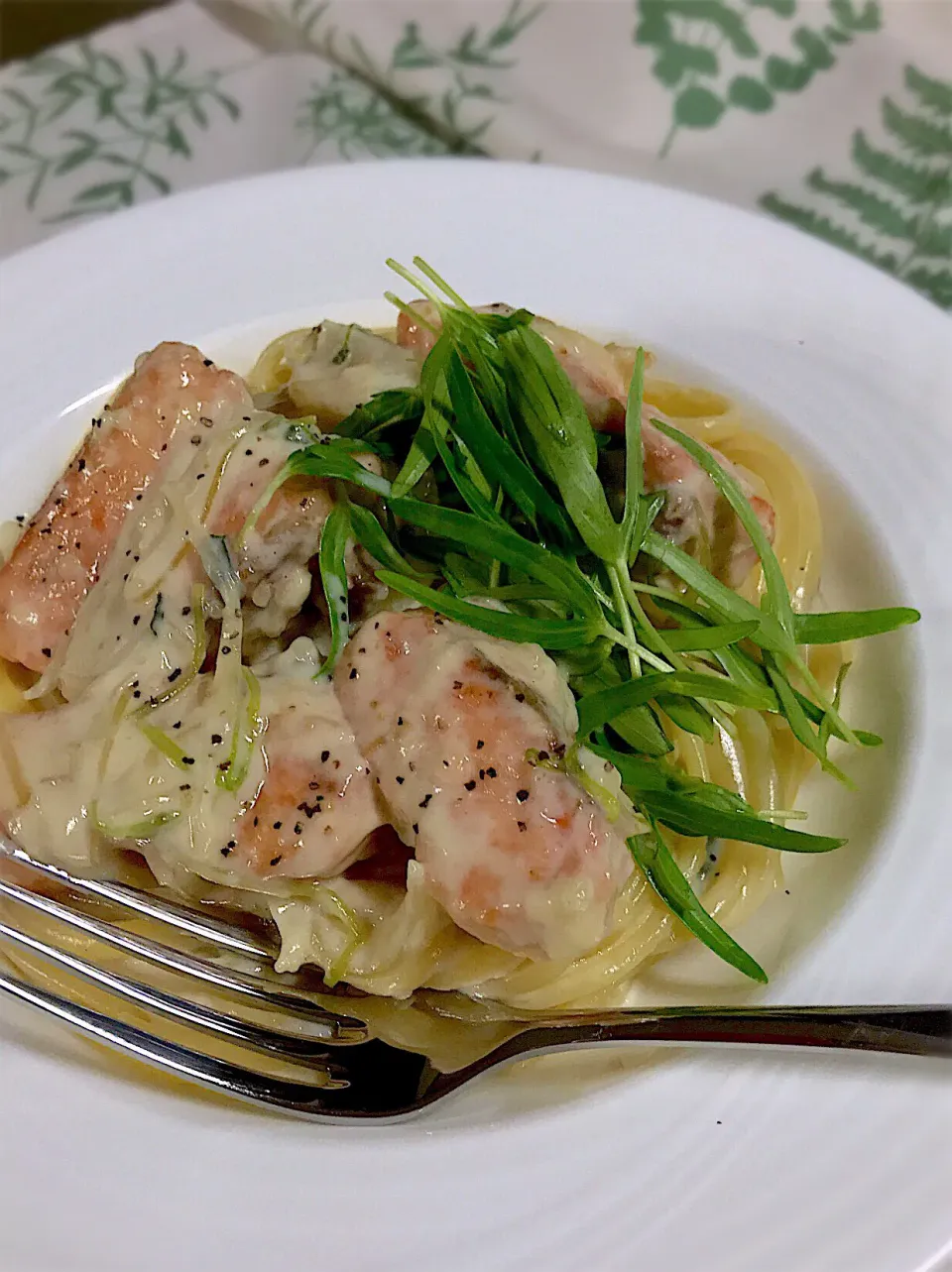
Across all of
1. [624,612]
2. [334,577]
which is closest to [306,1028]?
[334,577]

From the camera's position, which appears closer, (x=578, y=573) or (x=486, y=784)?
(x=486, y=784)

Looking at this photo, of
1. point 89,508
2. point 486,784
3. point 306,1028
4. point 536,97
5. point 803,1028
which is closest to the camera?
point 803,1028

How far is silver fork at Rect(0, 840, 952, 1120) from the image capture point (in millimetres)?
1779

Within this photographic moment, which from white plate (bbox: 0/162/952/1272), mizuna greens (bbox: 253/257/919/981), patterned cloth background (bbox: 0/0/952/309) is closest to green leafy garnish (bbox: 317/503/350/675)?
mizuna greens (bbox: 253/257/919/981)

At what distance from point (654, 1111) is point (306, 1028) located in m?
0.70

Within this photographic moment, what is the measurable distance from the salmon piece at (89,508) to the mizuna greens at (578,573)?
1.44 feet

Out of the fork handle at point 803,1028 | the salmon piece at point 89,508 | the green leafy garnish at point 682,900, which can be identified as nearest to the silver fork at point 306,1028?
the fork handle at point 803,1028

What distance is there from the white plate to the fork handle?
0.21 feet

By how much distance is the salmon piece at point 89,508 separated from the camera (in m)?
2.48

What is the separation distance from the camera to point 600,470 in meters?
2.52

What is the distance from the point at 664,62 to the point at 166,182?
2228mm

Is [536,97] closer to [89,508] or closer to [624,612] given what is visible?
[89,508]

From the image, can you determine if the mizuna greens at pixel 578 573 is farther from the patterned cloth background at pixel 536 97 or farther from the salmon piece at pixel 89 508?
the patterned cloth background at pixel 536 97

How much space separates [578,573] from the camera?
2145 mm
